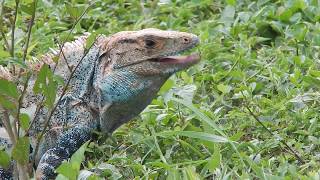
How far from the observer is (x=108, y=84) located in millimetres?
6312

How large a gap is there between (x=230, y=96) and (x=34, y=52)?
1862 mm

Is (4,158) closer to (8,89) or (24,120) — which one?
(24,120)

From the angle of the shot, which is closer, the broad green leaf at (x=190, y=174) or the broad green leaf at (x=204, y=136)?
the broad green leaf at (x=190, y=174)

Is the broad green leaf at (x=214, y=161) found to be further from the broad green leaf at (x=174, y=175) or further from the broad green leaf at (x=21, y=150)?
the broad green leaf at (x=21, y=150)

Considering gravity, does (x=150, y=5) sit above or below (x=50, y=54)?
below

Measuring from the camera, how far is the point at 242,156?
19.1ft

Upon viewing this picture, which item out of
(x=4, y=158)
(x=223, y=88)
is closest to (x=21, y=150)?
(x=4, y=158)

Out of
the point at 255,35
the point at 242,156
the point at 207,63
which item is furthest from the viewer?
the point at 255,35

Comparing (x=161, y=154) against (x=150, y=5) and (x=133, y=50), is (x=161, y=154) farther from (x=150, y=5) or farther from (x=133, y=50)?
(x=150, y=5)

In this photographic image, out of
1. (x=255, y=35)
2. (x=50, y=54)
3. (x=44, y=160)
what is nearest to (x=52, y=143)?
(x=44, y=160)

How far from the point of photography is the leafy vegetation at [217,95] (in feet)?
19.0

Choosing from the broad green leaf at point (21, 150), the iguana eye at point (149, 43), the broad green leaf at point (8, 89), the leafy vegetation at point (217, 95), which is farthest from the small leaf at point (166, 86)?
the broad green leaf at point (8, 89)

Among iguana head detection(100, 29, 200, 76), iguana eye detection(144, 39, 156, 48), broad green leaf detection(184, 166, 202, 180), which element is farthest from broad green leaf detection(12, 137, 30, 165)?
iguana eye detection(144, 39, 156, 48)

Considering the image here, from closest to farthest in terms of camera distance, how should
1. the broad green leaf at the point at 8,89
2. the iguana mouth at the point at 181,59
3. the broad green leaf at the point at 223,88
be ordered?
the broad green leaf at the point at 8,89 → the iguana mouth at the point at 181,59 → the broad green leaf at the point at 223,88
